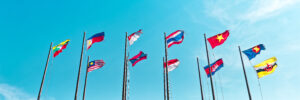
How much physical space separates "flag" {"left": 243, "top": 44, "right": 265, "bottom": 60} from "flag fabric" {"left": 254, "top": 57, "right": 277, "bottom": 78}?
1.17 m

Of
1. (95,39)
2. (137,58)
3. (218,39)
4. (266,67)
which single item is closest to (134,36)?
(137,58)

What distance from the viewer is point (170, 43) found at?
19.8m

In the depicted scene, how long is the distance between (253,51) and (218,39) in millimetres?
4760

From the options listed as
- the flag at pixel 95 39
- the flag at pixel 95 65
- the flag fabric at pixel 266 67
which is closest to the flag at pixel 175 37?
the flag at pixel 95 39

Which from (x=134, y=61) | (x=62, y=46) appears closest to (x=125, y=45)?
(x=134, y=61)

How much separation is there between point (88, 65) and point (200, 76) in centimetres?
1387

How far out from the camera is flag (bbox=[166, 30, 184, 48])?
19.6 metres

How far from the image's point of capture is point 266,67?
21.2 meters

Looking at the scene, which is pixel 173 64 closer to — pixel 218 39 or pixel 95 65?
pixel 218 39

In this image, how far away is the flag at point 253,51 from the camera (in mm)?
21617

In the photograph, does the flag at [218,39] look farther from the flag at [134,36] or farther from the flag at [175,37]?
the flag at [134,36]

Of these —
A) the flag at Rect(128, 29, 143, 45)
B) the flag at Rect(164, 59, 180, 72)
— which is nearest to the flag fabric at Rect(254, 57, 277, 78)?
the flag at Rect(164, 59, 180, 72)

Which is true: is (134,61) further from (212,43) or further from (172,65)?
(212,43)

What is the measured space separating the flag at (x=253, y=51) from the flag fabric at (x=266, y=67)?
117cm
